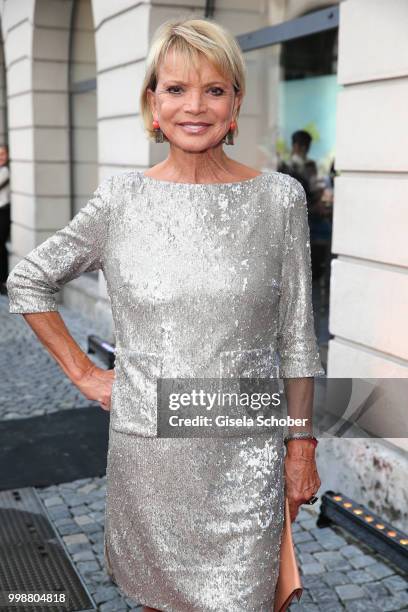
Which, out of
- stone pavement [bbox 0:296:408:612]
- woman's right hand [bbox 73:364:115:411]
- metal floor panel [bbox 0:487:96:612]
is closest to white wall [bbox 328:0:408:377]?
stone pavement [bbox 0:296:408:612]

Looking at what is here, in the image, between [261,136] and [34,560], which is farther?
[261,136]

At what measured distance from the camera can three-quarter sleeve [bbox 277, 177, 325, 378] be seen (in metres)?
1.89

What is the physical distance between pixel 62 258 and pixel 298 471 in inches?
31.8

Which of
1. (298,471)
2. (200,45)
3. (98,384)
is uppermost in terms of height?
(200,45)

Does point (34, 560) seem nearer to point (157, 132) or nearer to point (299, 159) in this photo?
point (157, 132)

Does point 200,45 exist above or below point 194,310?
above

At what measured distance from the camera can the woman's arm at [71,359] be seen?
201 cm

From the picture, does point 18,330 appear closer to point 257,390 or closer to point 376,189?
point 376,189

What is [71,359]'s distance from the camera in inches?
81.4

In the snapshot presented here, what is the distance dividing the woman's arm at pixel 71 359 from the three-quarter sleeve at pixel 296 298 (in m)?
0.45

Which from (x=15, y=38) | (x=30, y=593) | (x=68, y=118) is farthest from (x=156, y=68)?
(x=15, y=38)

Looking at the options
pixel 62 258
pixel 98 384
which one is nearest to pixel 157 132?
pixel 62 258

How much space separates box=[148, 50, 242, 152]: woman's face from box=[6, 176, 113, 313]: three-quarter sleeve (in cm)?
21

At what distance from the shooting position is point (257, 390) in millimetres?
1875
